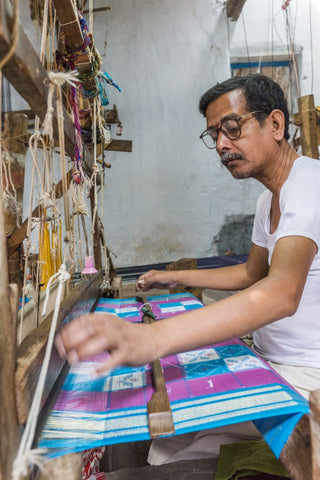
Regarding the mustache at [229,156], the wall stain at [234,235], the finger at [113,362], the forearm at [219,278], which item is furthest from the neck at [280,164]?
the wall stain at [234,235]

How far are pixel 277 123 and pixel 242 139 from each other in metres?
0.17

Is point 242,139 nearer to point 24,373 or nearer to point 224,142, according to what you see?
point 224,142

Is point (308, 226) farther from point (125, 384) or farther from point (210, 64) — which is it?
point (210, 64)

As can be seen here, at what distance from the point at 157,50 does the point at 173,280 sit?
4923 millimetres

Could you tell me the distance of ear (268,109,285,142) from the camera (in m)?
1.35

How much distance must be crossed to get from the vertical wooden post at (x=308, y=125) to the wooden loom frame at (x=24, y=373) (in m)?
2.64

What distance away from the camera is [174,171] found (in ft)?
18.2

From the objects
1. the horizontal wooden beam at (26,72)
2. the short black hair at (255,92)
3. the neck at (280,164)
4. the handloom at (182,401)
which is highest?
the short black hair at (255,92)

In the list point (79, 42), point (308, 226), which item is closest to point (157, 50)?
point (79, 42)

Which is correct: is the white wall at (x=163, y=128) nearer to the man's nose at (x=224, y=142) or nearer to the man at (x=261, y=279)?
the man at (x=261, y=279)

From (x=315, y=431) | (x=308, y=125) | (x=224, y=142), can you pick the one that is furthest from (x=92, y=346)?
(x=308, y=125)

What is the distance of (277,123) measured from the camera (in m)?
1.36

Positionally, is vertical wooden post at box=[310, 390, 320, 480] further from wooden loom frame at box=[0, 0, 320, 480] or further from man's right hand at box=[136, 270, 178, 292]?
man's right hand at box=[136, 270, 178, 292]

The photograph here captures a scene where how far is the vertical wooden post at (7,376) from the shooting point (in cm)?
51
